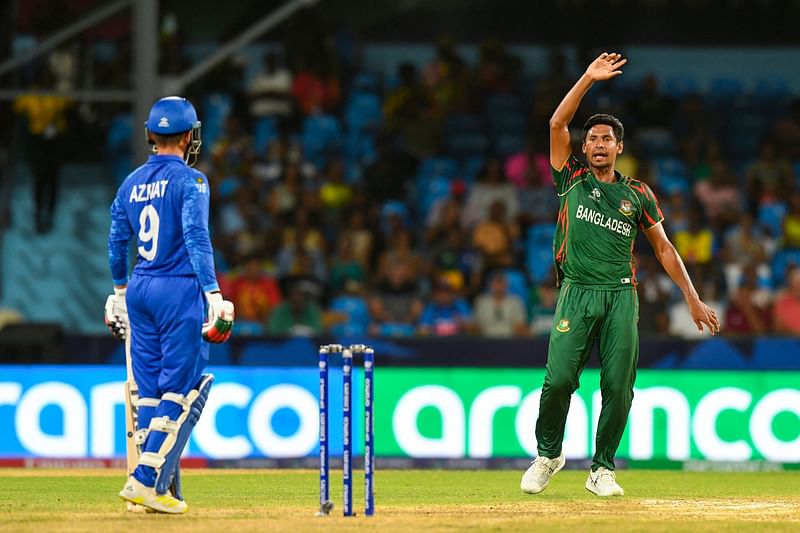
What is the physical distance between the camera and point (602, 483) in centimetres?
917

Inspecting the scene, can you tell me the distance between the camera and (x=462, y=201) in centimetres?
1820

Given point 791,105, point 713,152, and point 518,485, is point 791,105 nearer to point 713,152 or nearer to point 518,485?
point 713,152

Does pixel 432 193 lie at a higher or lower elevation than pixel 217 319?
higher

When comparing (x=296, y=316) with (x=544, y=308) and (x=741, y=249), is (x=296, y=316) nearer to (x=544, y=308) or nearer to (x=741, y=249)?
(x=544, y=308)

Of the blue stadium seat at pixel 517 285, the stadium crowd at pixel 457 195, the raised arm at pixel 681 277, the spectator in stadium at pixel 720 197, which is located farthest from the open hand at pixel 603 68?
the spectator in stadium at pixel 720 197

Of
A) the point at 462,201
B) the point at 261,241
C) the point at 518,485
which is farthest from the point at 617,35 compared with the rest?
the point at 518,485

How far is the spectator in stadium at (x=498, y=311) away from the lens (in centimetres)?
1548

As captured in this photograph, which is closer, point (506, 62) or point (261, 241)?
point (261, 241)

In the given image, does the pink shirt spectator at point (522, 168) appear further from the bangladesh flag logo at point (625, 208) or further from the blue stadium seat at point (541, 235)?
the bangladesh flag logo at point (625, 208)

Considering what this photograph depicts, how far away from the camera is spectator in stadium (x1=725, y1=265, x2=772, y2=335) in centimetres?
1550

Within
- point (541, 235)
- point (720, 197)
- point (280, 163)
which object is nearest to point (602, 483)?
point (541, 235)

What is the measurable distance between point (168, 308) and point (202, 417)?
547cm

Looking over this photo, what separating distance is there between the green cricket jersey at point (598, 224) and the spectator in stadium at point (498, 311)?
619cm

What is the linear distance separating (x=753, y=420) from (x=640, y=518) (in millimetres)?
5579
